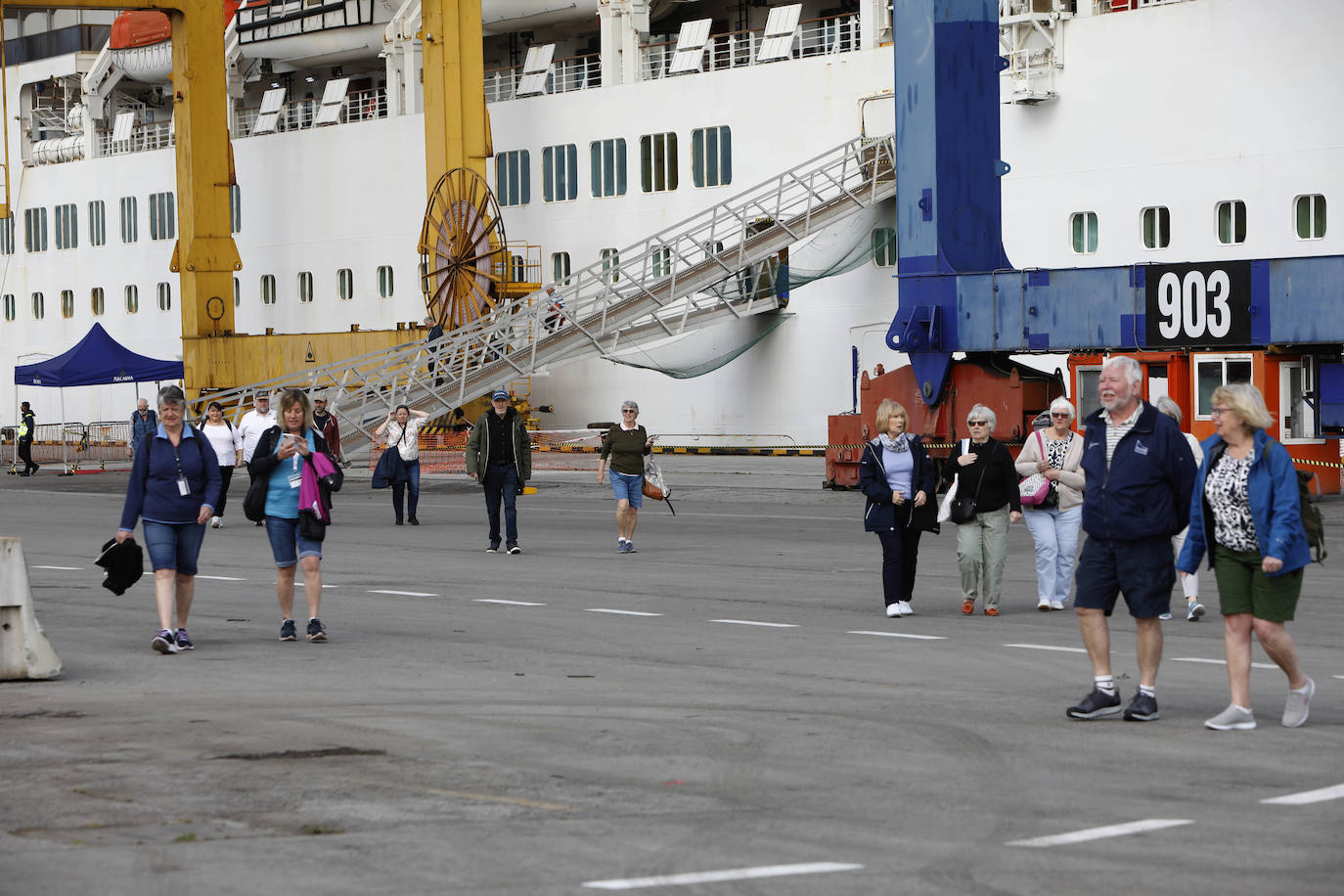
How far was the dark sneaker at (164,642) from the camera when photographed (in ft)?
40.3

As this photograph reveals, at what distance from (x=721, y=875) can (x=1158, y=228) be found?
30674mm

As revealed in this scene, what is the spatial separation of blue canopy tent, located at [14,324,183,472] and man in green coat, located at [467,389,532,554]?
23.6 metres

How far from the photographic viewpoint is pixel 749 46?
4353cm

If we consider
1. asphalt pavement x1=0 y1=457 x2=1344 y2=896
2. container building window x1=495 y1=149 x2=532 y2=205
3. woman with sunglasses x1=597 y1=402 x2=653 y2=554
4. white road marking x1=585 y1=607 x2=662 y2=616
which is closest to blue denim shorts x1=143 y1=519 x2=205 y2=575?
asphalt pavement x1=0 y1=457 x2=1344 y2=896

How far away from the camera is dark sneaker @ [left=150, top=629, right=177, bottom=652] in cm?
1227

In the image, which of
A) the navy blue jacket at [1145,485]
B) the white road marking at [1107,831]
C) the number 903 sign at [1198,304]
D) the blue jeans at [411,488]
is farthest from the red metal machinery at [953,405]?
the white road marking at [1107,831]

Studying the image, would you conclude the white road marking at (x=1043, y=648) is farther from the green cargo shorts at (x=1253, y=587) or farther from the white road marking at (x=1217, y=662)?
the green cargo shorts at (x=1253, y=587)

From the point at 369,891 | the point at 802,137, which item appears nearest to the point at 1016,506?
the point at 369,891

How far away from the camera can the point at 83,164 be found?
60688mm

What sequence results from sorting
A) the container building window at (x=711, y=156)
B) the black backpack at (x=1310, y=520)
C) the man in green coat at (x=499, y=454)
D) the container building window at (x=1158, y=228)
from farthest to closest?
1. the container building window at (x=711, y=156)
2. the container building window at (x=1158, y=228)
3. the man in green coat at (x=499, y=454)
4. the black backpack at (x=1310, y=520)

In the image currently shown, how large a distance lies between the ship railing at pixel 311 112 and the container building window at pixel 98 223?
18.5ft

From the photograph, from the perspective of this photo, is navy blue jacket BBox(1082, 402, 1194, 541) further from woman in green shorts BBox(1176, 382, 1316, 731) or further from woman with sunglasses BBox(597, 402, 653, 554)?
woman with sunglasses BBox(597, 402, 653, 554)

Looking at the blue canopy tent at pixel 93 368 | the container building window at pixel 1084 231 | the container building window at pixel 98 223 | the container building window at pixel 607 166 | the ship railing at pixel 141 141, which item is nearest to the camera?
the container building window at pixel 1084 231

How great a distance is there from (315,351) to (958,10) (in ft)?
77.8
